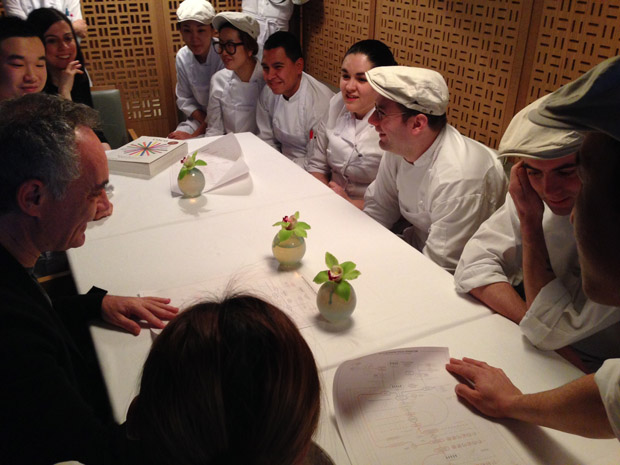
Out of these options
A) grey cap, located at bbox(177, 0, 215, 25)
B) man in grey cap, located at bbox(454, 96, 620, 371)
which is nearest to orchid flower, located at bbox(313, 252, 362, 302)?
man in grey cap, located at bbox(454, 96, 620, 371)

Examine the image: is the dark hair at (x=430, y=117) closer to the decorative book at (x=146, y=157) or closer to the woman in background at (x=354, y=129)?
the woman in background at (x=354, y=129)

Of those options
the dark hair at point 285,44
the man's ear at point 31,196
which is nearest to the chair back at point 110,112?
the dark hair at point 285,44

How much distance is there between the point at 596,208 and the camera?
657mm

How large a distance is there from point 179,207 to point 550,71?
163 cm

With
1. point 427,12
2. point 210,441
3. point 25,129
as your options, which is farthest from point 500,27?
point 210,441

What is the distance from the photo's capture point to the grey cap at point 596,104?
2.01ft

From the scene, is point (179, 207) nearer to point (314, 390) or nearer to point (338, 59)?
point (314, 390)

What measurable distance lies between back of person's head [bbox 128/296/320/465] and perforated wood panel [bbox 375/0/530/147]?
82.5 inches

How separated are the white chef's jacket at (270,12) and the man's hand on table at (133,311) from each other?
3224mm

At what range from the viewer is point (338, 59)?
3.80m

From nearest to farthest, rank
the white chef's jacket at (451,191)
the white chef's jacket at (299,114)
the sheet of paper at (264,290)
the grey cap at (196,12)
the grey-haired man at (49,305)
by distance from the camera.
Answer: the grey-haired man at (49,305)
the sheet of paper at (264,290)
the white chef's jacket at (451,191)
the white chef's jacket at (299,114)
the grey cap at (196,12)

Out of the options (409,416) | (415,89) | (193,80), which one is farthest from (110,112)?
(409,416)

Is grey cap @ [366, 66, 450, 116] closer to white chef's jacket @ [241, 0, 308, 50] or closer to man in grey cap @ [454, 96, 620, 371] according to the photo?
man in grey cap @ [454, 96, 620, 371]

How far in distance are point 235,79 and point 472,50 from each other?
1599 mm
